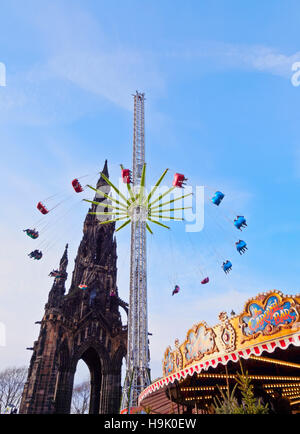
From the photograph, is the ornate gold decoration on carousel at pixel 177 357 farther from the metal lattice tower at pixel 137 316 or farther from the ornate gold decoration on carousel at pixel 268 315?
the metal lattice tower at pixel 137 316

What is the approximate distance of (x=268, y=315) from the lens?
324 inches

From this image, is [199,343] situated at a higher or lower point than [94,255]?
lower

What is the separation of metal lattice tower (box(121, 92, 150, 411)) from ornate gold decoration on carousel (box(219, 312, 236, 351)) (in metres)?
9.64

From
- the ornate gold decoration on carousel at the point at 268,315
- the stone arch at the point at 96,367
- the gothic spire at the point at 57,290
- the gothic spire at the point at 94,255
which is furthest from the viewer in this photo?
the gothic spire at the point at 94,255

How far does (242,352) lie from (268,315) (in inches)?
60.8

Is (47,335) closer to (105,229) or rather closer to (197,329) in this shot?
(105,229)

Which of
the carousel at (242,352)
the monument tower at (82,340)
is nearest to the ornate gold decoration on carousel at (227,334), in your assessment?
the carousel at (242,352)

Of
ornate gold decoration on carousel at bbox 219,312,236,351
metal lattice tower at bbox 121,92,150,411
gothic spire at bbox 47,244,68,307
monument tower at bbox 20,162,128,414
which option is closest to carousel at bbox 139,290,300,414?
ornate gold decoration on carousel at bbox 219,312,236,351

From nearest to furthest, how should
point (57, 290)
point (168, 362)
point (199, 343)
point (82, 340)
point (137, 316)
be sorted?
1. point (199, 343)
2. point (168, 362)
3. point (137, 316)
4. point (82, 340)
5. point (57, 290)

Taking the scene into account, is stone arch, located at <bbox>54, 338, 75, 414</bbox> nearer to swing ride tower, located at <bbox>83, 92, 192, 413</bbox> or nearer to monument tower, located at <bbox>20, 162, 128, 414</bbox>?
monument tower, located at <bbox>20, 162, 128, 414</bbox>

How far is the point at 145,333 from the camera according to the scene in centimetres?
1911

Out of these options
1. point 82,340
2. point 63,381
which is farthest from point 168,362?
point 82,340

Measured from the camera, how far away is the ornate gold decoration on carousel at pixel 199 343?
10102mm

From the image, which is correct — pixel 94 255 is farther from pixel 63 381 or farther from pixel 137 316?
pixel 137 316
